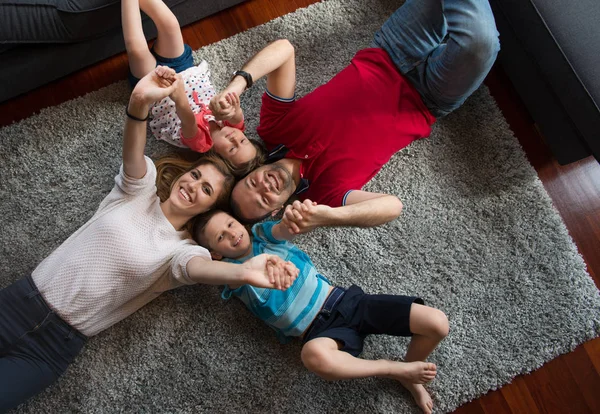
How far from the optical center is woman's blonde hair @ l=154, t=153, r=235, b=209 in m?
1.38

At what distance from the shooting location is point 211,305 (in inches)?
59.4

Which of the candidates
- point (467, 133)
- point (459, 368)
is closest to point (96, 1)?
point (467, 133)

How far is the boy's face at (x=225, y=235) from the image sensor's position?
1.34 meters

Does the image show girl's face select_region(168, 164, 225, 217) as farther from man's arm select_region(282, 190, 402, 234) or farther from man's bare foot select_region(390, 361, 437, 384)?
man's bare foot select_region(390, 361, 437, 384)

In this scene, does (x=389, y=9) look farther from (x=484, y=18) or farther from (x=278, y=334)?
(x=278, y=334)

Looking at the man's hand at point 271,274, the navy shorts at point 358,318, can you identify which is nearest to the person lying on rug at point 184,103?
the man's hand at point 271,274

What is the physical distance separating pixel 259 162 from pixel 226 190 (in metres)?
0.13

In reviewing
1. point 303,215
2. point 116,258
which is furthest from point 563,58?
point 116,258

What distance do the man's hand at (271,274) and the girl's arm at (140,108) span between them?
41cm

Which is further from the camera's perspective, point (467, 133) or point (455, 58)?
point (467, 133)

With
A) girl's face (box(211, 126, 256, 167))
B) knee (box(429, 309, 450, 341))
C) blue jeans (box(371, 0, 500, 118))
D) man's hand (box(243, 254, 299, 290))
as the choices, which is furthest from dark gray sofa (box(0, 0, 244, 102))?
knee (box(429, 309, 450, 341))

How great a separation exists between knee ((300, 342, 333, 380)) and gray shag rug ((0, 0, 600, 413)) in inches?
6.2

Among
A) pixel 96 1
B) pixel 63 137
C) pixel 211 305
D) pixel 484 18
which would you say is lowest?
pixel 211 305

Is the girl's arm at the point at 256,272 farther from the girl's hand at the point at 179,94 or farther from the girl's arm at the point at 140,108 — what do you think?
the girl's hand at the point at 179,94
